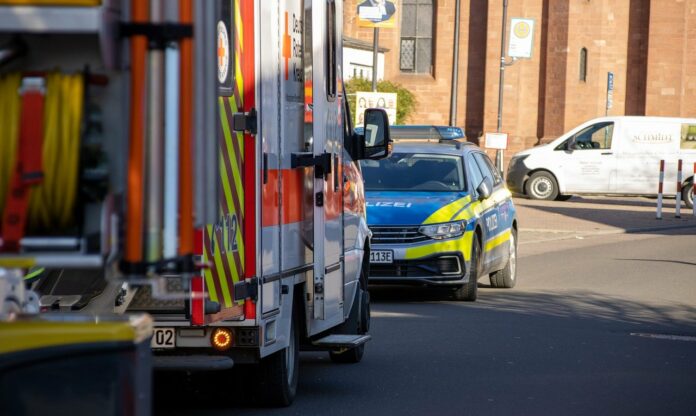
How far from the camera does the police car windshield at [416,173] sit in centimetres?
1562

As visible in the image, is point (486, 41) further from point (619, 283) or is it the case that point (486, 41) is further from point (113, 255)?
point (113, 255)

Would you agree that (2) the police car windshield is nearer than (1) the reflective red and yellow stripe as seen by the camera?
No

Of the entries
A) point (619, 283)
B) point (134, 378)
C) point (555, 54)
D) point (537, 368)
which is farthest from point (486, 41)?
point (134, 378)

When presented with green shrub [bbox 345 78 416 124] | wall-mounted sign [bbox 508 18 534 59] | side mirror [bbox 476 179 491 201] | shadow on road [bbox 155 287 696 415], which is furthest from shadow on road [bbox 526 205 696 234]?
shadow on road [bbox 155 287 696 415]

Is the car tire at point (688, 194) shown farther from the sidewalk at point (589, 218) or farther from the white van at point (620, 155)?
the white van at point (620, 155)

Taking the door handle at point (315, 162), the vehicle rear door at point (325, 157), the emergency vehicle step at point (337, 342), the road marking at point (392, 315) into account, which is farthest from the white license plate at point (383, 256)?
the door handle at point (315, 162)

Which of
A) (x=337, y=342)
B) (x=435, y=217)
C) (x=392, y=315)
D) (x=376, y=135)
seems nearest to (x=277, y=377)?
(x=337, y=342)

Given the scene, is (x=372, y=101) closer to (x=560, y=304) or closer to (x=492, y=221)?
(x=492, y=221)

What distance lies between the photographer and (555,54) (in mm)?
55812

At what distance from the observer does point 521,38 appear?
144ft

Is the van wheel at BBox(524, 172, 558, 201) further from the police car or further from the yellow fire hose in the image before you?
the yellow fire hose

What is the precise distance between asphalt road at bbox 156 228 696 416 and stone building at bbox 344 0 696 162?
37.6 m

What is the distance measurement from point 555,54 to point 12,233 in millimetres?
53346

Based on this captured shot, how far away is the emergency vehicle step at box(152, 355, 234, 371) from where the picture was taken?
727 cm
